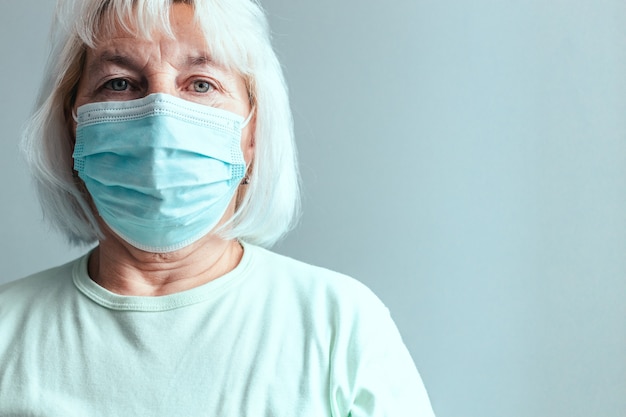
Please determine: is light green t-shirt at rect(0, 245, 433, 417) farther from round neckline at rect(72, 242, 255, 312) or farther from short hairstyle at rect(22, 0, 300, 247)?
short hairstyle at rect(22, 0, 300, 247)

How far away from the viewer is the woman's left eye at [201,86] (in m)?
1.34

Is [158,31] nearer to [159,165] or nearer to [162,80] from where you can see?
[162,80]

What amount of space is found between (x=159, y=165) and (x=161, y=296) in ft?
0.83

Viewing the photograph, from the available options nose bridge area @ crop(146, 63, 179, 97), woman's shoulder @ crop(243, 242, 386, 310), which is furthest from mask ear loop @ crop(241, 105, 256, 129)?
woman's shoulder @ crop(243, 242, 386, 310)

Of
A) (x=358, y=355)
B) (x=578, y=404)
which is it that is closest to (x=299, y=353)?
(x=358, y=355)

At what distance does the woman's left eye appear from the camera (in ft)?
4.39

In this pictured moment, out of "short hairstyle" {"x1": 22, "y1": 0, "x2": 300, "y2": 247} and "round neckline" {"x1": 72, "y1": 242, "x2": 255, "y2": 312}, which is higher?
"short hairstyle" {"x1": 22, "y1": 0, "x2": 300, "y2": 247}

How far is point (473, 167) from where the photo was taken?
5.63 feet

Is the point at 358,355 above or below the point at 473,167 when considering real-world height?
A: below

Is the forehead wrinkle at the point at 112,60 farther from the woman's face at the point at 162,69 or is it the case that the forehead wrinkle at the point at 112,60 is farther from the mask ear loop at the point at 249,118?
the mask ear loop at the point at 249,118

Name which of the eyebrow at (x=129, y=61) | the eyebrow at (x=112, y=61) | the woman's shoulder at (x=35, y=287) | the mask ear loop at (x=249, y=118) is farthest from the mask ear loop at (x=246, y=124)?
the woman's shoulder at (x=35, y=287)

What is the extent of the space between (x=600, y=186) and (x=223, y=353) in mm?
857

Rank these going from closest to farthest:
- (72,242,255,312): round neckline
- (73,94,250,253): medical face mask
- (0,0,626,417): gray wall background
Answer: (73,94,250,253): medical face mask < (72,242,255,312): round neckline < (0,0,626,417): gray wall background

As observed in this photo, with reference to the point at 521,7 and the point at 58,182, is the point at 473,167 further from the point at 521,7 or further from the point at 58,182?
the point at 58,182
